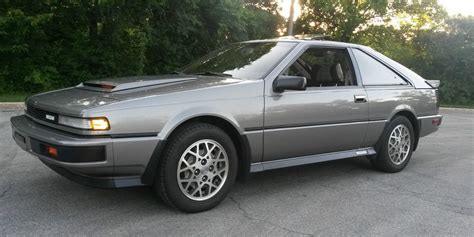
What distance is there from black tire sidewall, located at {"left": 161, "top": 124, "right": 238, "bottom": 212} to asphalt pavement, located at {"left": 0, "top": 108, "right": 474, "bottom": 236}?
9 centimetres

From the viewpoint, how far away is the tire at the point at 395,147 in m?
5.32

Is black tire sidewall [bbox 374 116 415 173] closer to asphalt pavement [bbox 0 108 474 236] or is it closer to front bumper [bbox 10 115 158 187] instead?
asphalt pavement [bbox 0 108 474 236]

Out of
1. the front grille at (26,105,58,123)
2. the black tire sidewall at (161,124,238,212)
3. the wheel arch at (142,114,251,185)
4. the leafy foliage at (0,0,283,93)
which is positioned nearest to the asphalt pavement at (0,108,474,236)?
the black tire sidewall at (161,124,238,212)

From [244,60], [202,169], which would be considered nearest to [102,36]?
[244,60]

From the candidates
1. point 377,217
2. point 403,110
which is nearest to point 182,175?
point 377,217

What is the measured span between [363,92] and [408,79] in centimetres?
100

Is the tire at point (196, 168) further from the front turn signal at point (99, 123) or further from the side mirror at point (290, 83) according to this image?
the side mirror at point (290, 83)

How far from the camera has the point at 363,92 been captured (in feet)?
16.3

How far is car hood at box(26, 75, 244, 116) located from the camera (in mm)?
3463

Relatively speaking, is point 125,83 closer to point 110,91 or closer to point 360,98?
point 110,91

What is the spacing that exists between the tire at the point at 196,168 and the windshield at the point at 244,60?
0.80 meters

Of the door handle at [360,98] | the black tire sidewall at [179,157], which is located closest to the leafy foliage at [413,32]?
the door handle at [360,98]

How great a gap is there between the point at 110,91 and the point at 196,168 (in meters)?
0.95

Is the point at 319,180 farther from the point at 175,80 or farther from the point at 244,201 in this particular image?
the point at 175,80
